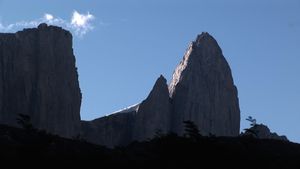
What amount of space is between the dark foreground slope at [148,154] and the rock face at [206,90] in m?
76.8

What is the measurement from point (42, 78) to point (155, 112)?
19.2 metres

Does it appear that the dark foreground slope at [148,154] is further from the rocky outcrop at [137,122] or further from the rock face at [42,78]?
the rocky outcrop at [137,122]

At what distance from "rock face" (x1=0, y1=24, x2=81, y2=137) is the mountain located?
6122mm

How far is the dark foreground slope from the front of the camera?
1740 inches

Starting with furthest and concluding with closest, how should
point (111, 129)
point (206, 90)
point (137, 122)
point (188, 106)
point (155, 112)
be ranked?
point (206, 90)
point (188, 106)
point (155, 112)
point (111, 129)
point (137, 122)

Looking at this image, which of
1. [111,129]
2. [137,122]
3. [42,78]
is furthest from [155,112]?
[42,78]

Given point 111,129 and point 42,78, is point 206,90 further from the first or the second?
point 42,78

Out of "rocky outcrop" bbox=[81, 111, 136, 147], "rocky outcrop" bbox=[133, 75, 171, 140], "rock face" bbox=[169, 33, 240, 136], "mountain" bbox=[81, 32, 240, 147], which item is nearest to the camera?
"rocky outcrop" bbox=[81, 111, 136, 147]

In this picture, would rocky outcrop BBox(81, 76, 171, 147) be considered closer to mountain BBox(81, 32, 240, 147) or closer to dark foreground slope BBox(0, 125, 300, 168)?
mountain BBox(81, 32, 240, 147)

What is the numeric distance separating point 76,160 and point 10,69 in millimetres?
79742

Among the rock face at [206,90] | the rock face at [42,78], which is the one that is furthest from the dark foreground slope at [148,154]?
the rock face at [206,90]

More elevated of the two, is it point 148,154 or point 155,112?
point 155,112

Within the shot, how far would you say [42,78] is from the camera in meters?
123

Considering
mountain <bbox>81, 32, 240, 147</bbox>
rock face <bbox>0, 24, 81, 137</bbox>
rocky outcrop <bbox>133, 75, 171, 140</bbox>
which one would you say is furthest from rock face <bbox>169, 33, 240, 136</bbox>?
rock face <bbox>0, 24, 81, 137</bbox>
